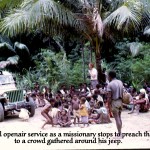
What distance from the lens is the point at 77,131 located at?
928 cm

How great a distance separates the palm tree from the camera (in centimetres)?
1176

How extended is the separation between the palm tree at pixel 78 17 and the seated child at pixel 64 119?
3.39 m

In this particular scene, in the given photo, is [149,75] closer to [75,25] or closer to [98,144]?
[75,25]

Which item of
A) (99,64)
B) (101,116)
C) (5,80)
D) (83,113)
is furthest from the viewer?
(99,64)

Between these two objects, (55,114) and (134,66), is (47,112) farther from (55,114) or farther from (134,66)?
(134,66)

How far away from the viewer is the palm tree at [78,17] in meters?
11.8

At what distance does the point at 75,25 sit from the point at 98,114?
3803mm

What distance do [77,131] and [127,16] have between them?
4.33 m

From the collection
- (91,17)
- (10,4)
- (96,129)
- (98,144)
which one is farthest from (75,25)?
(98,144)

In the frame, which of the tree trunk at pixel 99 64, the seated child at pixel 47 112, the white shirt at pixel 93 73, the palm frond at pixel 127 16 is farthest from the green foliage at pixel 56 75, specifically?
the seated child at pixel 47 112

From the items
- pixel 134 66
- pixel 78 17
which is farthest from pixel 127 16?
pixel 134 66

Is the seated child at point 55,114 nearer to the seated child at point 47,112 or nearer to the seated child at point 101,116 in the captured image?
the seated child at point 47,112

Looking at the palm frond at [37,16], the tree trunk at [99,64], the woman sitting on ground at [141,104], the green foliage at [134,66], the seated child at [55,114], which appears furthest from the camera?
the green foliage at [134,66]

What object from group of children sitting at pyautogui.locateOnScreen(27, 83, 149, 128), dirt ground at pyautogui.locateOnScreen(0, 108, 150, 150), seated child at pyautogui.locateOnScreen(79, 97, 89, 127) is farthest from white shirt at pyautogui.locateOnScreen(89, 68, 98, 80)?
seated child at pyautogui.locateOnScreen(79, 97, 89, 127)
